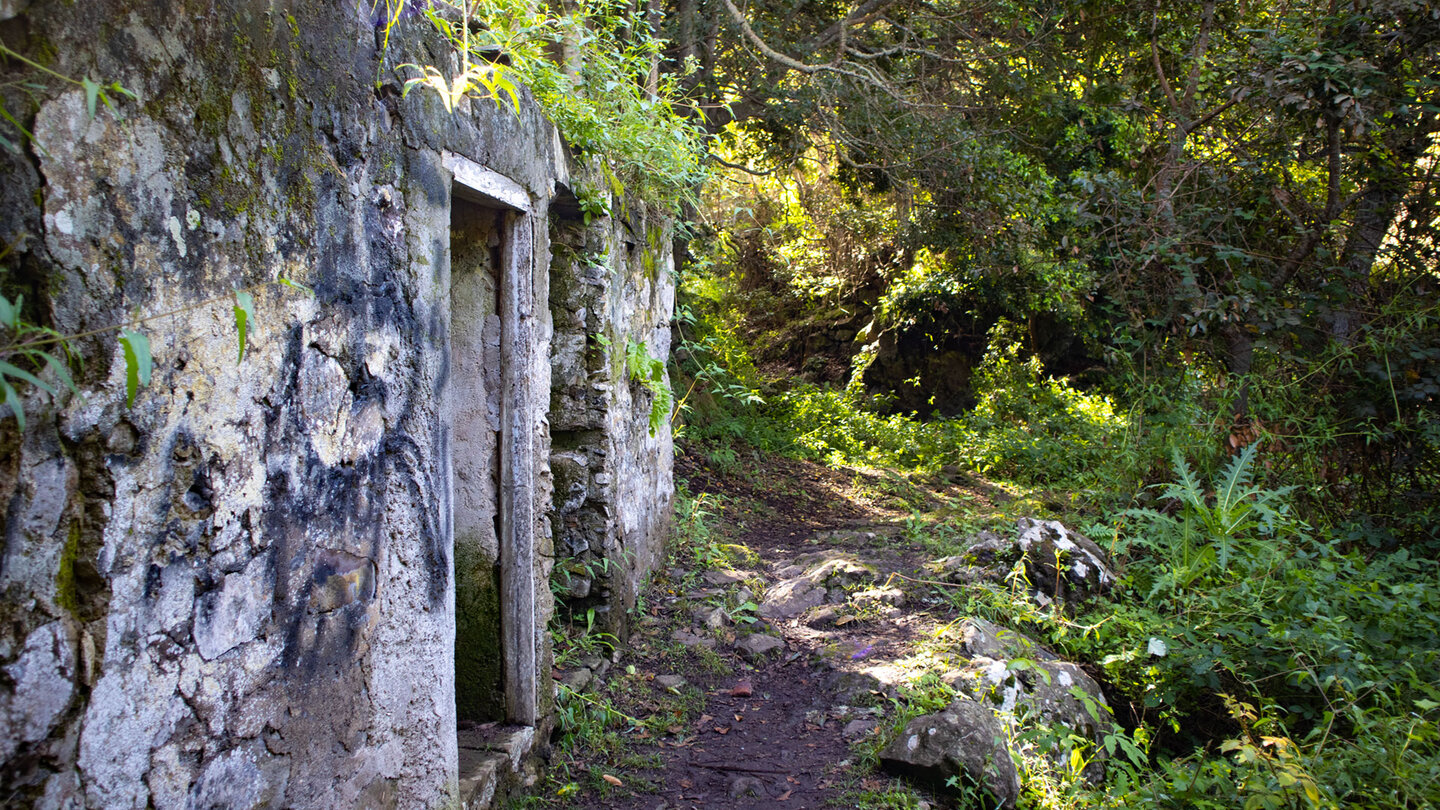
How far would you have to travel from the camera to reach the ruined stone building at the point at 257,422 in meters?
1.40

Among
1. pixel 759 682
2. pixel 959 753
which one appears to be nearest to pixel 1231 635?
pixel 959 753

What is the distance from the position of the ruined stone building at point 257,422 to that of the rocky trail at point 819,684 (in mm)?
800

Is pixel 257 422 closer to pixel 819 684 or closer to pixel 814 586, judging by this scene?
pixel 819 684

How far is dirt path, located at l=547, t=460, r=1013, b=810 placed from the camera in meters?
3.45

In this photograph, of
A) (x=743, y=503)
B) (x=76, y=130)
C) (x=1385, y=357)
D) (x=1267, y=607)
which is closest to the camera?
Answer: (x=76, y=130)

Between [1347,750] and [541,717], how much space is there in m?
3.02

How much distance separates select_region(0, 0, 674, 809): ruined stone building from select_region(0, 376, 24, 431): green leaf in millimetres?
62

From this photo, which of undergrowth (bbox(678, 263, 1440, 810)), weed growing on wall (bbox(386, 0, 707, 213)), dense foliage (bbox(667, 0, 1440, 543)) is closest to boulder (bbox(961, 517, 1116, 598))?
undergrowth (bbox(678, 263, 1440, 810))

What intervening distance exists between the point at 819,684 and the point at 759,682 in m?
0.33

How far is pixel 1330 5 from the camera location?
5.90m

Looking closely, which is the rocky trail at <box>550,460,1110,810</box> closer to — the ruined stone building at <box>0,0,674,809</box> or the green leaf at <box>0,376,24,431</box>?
the ruined stone building at <box>0,0,674,809</box>

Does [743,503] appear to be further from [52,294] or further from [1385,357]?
[52,294]

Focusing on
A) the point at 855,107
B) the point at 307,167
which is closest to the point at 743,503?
the point at 855,107

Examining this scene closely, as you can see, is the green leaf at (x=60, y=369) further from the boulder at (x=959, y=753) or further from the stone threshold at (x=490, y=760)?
the boulder at (x=959, y=753)
